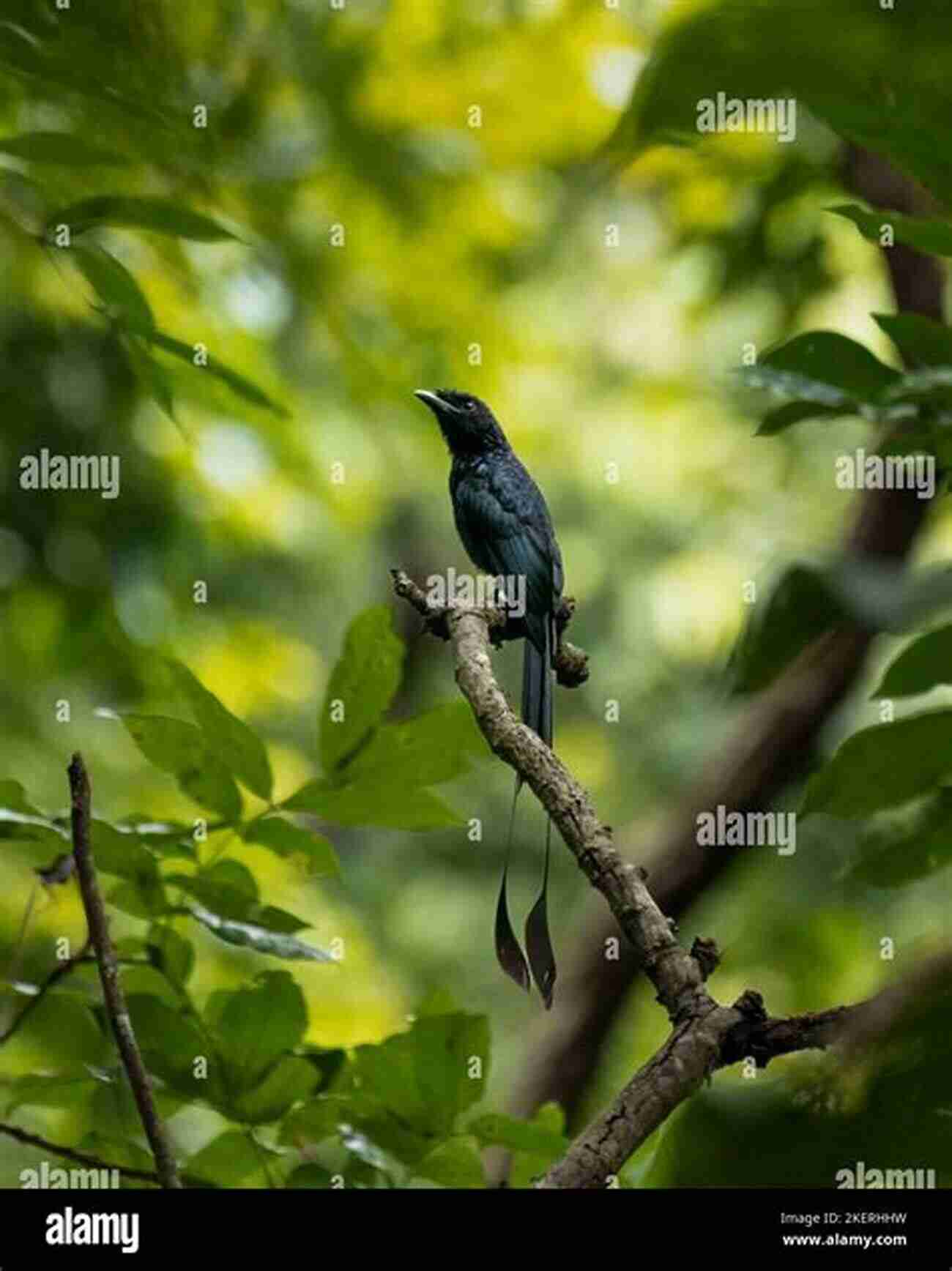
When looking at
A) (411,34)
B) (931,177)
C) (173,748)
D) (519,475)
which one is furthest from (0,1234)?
(411,34)

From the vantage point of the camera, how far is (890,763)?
610 mm

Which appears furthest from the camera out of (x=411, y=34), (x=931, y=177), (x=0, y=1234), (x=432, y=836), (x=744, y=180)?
(x=432, y=836)

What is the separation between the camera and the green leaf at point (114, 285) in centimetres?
97

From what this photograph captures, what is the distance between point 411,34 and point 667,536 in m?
1.51

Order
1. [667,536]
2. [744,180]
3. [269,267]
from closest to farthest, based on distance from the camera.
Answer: [744,180]
[269,267]
[667,536]

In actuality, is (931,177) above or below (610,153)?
below

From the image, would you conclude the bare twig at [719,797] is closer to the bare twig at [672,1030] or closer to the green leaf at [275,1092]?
the green leaf at [275,1092]

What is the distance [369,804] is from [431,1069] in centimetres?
15

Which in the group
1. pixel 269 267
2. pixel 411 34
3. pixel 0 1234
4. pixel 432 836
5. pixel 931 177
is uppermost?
pixel 411 34

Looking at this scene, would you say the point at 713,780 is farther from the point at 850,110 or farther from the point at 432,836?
the point at 432,836

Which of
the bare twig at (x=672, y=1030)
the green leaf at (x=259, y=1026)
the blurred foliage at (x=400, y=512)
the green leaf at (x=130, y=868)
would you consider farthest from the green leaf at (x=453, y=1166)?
the bare twig at (x=672, y=1030)

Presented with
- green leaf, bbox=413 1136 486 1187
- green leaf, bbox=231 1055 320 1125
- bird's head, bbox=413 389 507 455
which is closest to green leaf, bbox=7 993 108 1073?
green leaf, bbox=231 1055 320 1125

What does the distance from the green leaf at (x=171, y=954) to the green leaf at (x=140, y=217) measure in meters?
0.41

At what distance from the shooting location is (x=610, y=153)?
1.12 meters
